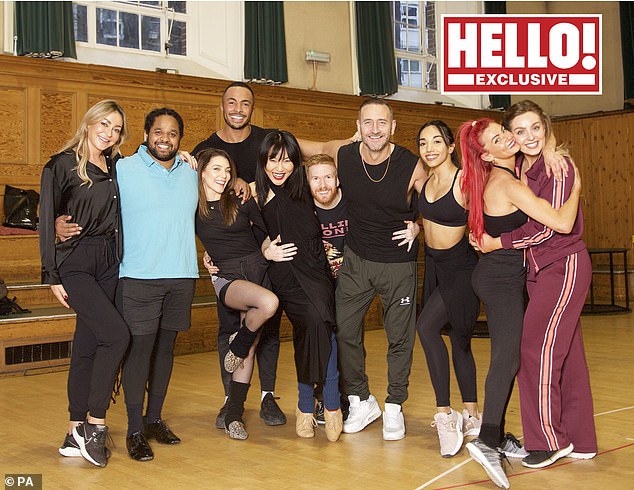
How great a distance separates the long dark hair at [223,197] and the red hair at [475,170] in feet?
3.82

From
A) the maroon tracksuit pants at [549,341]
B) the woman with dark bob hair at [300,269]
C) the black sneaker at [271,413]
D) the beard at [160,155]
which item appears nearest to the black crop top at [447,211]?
the maroon tracksuit pants at [549,341]

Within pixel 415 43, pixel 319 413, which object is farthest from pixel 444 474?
pixel 415 43

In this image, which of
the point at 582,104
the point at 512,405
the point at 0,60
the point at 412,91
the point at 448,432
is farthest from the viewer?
the point at 582,104

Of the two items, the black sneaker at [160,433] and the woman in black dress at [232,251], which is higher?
the woman in black dress at [232,251]

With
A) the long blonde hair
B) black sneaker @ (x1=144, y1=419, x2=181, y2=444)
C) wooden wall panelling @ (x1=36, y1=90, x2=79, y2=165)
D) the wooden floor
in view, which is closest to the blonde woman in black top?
the long blonde hair

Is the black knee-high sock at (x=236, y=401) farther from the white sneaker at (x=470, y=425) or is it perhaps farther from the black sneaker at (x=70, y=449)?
the white sneaker at (x=470, y=425)

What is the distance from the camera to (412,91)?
429 inches

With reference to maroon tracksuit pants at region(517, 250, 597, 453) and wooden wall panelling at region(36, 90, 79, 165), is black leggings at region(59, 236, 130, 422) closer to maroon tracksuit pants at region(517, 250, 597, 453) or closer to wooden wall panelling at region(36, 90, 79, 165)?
maroon tracksuit pants at region(517, 250, 597, 453)

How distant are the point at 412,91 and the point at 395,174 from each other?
7117mm

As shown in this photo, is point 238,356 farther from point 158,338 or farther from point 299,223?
point 299,223

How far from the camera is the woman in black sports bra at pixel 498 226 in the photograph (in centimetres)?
330

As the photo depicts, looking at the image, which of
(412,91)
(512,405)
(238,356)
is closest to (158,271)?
(238,356)

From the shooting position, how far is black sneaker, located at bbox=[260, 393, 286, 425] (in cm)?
434

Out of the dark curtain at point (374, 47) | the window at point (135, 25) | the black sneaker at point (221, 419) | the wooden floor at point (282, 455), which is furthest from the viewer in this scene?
the dark curtain at point (374, 47)
